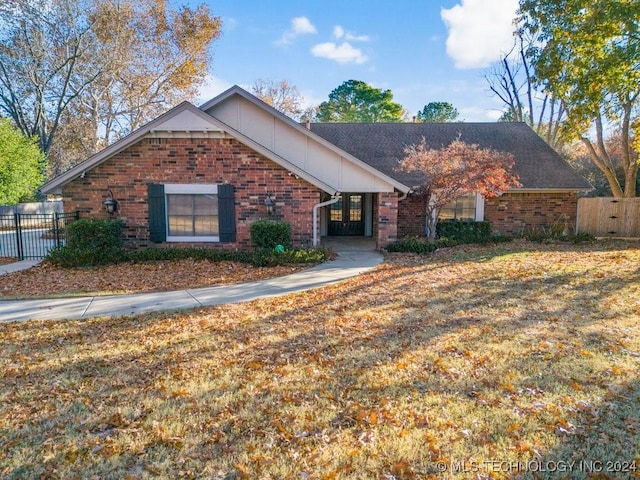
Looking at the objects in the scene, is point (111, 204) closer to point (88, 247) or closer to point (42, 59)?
point (88, 247)

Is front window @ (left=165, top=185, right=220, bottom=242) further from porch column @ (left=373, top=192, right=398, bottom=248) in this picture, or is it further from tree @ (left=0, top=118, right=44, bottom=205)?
tree @ (left=0, top=118, right=44, bottom=205)

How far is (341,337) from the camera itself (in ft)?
17.6

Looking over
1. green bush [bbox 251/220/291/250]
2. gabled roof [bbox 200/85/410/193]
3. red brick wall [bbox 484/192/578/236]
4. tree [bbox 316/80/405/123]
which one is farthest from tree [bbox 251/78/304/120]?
green bush [bbox 251/220/291/250]

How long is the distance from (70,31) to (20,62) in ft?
11.3

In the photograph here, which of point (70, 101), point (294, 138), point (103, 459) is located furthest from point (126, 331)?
point (70, 101)

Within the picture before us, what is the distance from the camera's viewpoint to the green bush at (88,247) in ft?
32.8

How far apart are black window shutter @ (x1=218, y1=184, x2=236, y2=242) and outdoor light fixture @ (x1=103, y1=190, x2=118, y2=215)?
2.93m

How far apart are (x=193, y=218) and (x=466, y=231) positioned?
9492mm

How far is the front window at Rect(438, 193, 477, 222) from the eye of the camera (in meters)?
15.6

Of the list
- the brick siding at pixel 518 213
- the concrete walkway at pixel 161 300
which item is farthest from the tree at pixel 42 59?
the brick siding at pixel 518 213

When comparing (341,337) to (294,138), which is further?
(294,138)

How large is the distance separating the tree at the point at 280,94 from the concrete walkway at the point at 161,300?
29.3 metres

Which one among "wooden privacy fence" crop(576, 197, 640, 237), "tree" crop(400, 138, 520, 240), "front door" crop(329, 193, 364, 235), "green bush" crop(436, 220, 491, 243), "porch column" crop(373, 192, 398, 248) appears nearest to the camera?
"tree" crop(400, 138, 520, 240)

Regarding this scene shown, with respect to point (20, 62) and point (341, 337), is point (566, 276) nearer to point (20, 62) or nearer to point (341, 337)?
point (341, 337)
